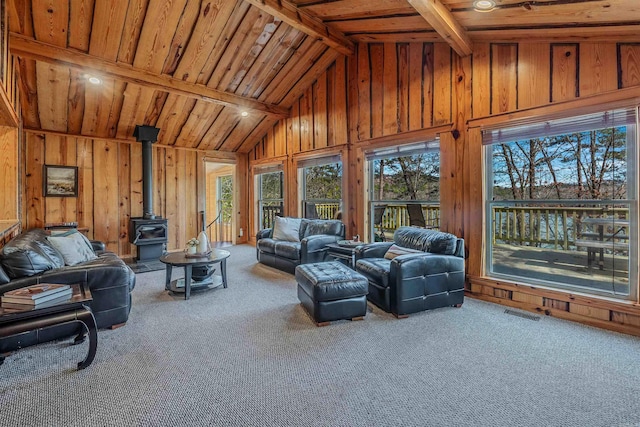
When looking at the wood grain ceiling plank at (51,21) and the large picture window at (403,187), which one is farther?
the large picture window at (403,187)

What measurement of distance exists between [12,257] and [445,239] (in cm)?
388

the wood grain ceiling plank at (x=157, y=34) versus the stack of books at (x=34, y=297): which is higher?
the wood grain ceiling plank at (x=157, y=34)

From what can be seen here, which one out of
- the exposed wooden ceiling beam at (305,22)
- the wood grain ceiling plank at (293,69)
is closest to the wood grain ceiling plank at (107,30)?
the exposed wooden ceiling beam at (305,22)

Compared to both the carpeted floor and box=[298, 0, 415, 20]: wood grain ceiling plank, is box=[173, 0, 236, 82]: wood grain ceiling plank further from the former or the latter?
the carpeted floor

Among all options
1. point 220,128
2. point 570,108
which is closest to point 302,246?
point 570,108

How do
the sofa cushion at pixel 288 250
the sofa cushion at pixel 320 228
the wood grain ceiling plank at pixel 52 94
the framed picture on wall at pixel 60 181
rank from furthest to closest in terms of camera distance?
1. the framed picture on wall at pixel 60 181
2. the sofa cushion at pixel 320 228
3. the sofa cushion at pixel 288 250
4. the wood grain ceiling plank at pixel 52 94

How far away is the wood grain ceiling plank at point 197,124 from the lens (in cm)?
587

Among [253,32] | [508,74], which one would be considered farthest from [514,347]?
[253,32]

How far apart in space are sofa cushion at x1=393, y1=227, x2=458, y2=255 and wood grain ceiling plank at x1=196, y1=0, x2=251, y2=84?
3.57m

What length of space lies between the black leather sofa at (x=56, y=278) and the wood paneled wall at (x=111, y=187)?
→ 122 inches

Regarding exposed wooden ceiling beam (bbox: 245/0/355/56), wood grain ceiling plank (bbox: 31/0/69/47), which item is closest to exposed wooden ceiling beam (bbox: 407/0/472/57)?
exposed wooden ceiling beam (bbox: 245/0/355/56)

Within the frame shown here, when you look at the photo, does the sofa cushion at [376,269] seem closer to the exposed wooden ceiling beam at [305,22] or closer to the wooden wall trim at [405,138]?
the wooden wall trim at [405,138]

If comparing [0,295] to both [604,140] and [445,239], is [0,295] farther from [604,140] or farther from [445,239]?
[604,140]

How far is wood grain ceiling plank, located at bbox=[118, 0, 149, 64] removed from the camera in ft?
12.0
